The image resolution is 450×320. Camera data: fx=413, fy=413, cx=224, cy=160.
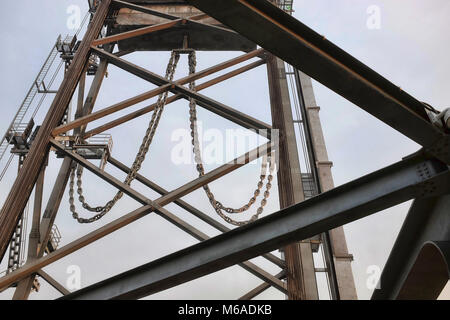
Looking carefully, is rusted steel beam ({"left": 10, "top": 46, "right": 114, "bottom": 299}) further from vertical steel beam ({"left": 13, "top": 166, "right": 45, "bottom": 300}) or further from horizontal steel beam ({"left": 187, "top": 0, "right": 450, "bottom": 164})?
horizontal steel beam ({"left": 187, "top": 0, "right": 450, "bottom": 164})

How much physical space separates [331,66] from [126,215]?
4.68 metres

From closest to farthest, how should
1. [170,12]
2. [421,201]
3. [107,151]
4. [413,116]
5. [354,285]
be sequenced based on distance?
[413,116] < [421,201] < [354,285] < [107,151] < [170,12]

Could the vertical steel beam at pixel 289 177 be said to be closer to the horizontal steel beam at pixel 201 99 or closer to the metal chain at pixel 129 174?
the horizontal steel beam at pixel 201 99

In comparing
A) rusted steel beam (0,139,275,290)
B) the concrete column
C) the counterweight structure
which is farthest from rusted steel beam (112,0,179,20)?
rusted steel beam (0,139,275,290)

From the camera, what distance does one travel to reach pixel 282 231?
339cm

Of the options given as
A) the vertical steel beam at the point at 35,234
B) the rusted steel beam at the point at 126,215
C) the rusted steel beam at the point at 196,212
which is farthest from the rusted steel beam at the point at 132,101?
the rusted steel beam at the point at 196,212

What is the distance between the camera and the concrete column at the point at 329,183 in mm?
5340

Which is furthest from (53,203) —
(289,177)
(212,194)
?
(289,177)

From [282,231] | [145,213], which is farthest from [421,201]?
[145,213]

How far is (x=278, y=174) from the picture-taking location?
8055 millimetres

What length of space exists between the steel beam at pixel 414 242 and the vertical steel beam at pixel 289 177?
104 centimetres
